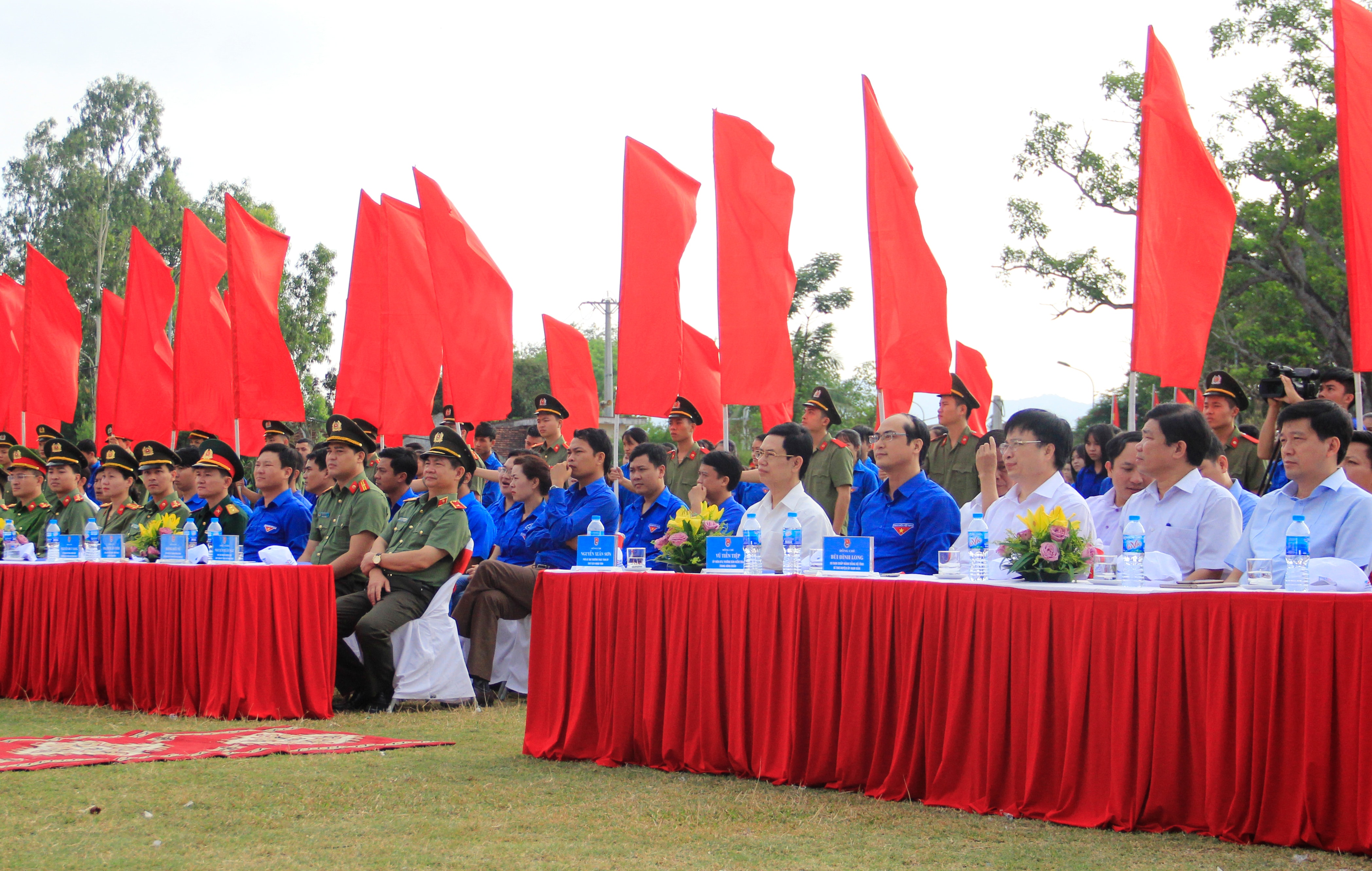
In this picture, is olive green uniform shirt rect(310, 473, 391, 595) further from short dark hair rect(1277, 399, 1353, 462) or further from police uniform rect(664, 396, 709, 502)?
short dark hair rect(1277, 399, 1353, 462)

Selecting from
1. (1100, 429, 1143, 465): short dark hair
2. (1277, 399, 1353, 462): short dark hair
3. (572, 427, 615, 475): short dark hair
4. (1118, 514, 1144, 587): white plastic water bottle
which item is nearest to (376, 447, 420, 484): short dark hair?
(572, 427, 615, 475): short dark hair

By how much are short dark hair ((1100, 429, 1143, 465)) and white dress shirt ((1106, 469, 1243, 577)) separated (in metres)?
1.10

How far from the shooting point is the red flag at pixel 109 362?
14820mm

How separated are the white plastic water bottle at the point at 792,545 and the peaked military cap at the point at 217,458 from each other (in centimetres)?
461

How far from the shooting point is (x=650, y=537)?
26.2 ft

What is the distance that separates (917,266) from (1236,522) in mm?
3885

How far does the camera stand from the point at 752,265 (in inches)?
365

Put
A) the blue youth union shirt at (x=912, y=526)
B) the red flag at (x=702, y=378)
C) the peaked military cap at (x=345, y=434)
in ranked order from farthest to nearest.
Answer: the red flag at (x=702, y=378) < the peaked military cap at (x=345, y=434) < the blue youth union shirt at (x=912, y=526)

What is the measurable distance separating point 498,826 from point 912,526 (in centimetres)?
252

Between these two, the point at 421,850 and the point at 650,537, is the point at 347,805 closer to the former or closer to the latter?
the point at 421,850

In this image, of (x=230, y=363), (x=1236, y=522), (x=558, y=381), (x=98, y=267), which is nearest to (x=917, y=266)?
(x=1236, y=522)

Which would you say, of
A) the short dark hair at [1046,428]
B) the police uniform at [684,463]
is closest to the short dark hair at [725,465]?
the short dark hair at [1046,428]

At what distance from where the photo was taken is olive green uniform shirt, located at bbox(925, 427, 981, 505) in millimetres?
9008

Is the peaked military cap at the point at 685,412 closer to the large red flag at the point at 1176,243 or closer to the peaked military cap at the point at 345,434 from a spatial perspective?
the peaked military cap at the point at 345,434
